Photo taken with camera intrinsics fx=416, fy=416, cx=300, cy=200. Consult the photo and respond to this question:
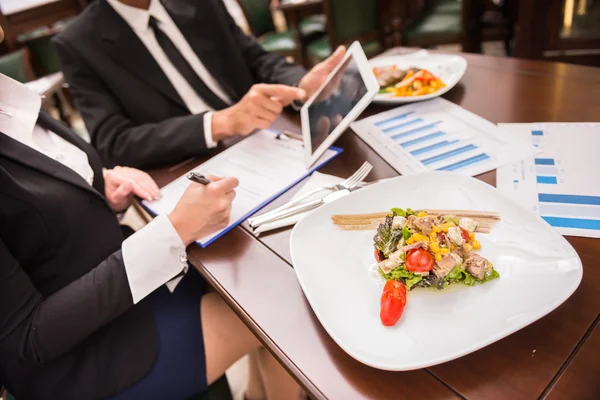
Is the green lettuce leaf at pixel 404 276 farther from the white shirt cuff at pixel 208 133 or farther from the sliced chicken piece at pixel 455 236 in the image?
the white shirt cuff at pixel 208 133

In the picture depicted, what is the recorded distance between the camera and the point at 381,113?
3.58 ft

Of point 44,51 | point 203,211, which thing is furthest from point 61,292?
point 44,51

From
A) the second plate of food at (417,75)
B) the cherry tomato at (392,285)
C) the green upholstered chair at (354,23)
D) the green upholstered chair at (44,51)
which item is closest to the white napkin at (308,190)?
the cherry tomato at (392,285)

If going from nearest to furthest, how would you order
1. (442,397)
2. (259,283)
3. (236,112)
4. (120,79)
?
(442,397) < (259,283) < (236,112) < (120,79)

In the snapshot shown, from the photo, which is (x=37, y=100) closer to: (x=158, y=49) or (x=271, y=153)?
(x=158, y=49)

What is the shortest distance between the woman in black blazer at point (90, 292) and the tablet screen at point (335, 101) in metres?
0.27

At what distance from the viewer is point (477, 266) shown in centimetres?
57

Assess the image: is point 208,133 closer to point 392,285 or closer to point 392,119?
point 392,119

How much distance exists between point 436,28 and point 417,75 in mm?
2010

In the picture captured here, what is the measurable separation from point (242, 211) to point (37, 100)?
0.59m

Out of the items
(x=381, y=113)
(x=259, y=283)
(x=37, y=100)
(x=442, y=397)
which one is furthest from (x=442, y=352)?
(x=37, y=100)

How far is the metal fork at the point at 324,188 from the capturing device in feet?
2.61

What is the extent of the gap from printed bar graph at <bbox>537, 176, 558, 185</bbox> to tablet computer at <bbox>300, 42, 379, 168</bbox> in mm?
346

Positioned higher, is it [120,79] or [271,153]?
[120,79]
